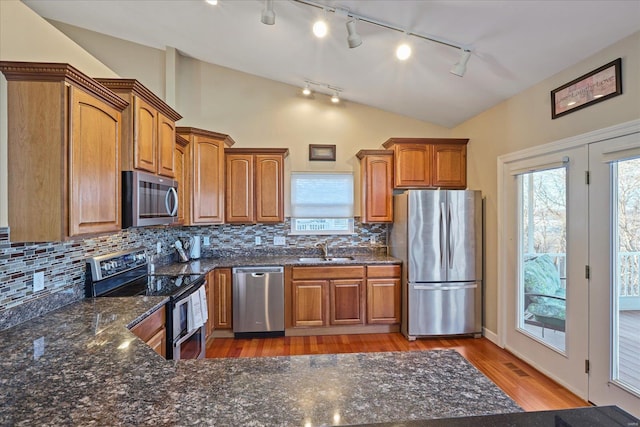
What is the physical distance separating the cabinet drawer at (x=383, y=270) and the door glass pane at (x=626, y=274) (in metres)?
1.94

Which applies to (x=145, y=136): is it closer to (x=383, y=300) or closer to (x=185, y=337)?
(x=185, y=337)

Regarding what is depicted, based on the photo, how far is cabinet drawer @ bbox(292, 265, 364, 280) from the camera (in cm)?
368

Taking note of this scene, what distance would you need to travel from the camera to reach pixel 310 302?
12.1 ft

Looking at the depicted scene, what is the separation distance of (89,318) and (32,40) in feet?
5.27

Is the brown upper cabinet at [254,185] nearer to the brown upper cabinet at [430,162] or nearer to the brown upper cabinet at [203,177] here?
the brown upper cabinet at [203,177]

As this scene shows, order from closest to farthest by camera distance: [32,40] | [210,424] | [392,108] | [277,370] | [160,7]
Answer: [210,424] → [277,370] → [32,40] → [160,7] → [392,108]

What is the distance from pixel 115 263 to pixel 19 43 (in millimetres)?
1525

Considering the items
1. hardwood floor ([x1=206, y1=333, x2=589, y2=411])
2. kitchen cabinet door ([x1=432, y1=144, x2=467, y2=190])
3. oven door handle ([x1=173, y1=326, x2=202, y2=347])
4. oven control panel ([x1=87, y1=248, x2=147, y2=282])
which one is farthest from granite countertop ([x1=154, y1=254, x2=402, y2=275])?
kitchen cabinet door ([x1=432, y1=144, x2=467, y2=190])

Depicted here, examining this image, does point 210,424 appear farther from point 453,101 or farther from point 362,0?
point 453,101

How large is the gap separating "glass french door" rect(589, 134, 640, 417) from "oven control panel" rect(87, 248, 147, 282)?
365cm

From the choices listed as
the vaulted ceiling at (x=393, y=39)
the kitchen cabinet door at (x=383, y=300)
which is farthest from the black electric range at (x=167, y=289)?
the vaulted ceiling at (x=393, y=39)

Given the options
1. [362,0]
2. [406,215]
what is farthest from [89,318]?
[406,215]

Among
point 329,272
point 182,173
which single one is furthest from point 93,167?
point 329,272

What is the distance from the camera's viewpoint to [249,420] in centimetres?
82
